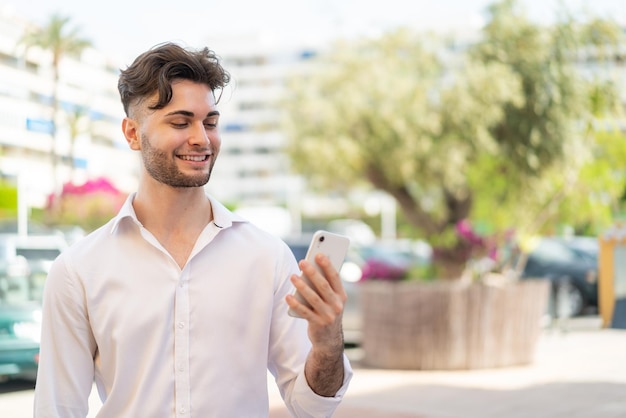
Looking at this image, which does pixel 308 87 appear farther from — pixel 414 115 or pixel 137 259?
pixel 137 259

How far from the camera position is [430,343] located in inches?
467

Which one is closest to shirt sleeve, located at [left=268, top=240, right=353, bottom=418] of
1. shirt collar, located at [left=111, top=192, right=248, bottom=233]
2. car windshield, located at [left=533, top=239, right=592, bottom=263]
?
shirt collar, located at [left=111, top=192, right=248, bottom=233]

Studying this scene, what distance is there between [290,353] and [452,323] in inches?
366

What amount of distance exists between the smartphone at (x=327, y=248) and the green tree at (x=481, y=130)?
33.0ft

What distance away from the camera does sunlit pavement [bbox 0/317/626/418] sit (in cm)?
905

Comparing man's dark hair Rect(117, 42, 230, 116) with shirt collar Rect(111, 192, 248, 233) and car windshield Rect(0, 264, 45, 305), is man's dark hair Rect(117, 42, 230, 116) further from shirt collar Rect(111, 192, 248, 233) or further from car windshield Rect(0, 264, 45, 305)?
car windshield Rect(0, 264, 45, 305)

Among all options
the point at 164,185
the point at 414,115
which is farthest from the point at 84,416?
the point at 414,115

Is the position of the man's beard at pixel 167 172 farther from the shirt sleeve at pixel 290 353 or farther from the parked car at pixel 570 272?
the parked car at pixel 570 272

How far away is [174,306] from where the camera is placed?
2488 mm

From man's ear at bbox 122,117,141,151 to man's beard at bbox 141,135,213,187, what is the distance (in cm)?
8

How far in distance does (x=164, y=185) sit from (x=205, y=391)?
0.50 m

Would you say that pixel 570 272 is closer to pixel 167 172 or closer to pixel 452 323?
pixel 452 323

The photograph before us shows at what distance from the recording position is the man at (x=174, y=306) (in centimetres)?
246

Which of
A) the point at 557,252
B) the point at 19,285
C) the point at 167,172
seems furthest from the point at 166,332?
the point at 557,252
